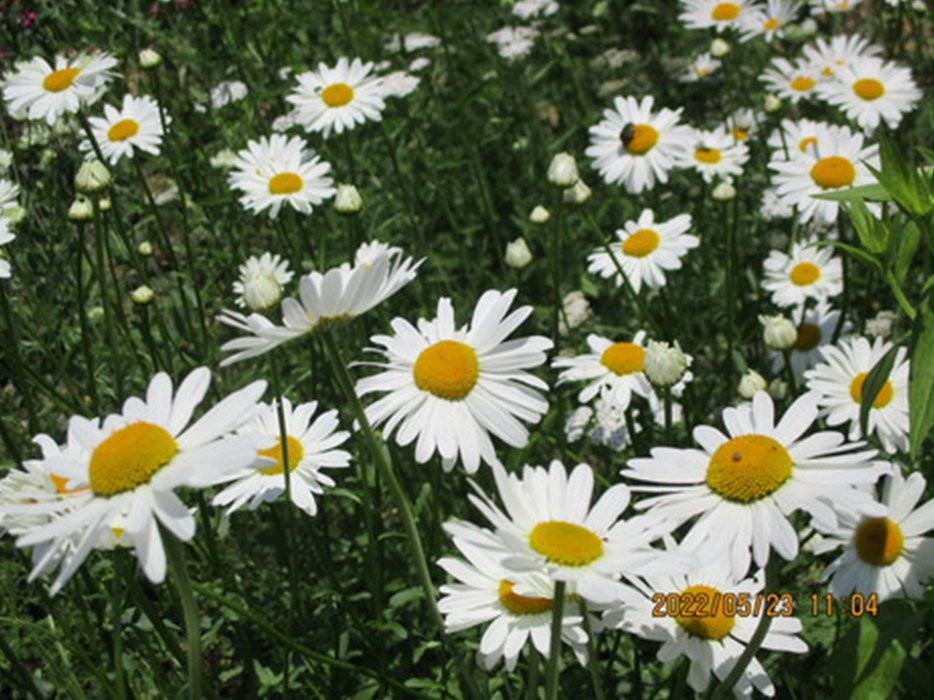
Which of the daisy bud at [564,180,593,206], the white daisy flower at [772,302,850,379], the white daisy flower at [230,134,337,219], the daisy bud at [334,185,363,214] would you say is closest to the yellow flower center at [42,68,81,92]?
the white daisy flower at [230,134,337,219]

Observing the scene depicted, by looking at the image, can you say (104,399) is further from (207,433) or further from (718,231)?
(718,231)

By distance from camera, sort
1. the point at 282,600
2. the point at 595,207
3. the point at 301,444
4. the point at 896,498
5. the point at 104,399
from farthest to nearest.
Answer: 1. the point at 595,207
2. the point at 104,399
3. the point at 282,600
4. the point at 301,444
5. the point at 896,498

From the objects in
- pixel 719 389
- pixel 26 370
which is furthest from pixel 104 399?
pixel 719 389

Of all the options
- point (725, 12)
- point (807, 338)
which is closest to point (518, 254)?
point (807, 338)

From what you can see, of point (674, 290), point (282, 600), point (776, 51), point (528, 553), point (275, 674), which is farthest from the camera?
point (776, 51)

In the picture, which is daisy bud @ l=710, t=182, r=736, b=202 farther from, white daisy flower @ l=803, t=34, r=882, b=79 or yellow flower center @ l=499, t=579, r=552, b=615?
yellow flower center @ l=499, t=579, r=552, b=615

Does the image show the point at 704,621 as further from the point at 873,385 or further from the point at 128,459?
the point at 128,459
